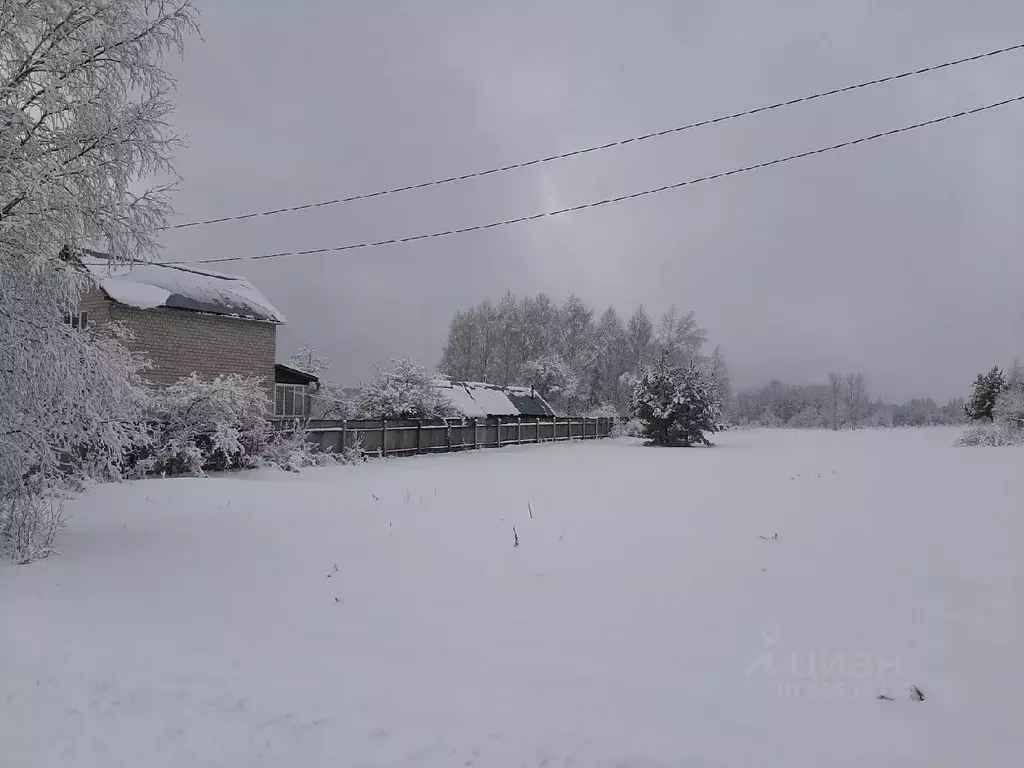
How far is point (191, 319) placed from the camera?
71.0 ft

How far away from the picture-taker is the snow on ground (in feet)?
10.1

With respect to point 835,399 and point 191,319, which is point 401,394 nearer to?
point 191,319

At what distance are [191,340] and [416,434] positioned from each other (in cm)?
865

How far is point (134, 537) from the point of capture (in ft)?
24.5

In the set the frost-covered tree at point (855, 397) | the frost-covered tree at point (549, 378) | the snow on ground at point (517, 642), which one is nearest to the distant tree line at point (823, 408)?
the frost-covered tree at point (855, 397)

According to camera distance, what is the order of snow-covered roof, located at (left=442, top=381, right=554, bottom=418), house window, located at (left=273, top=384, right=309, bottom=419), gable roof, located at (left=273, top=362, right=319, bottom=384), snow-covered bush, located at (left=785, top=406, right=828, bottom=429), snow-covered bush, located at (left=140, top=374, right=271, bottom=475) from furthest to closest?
snow-covered bush, located at (left=785, top=406, right=828, bottom=429)
snow-covered roof, located at (left=442, top=381, right=554, bottom=418)
gable roof, located at (left=273, top=362, right=319, bottom=384)
house window, located at (left=273, top=384, right=309, bottom=419)
snow-covered bush, located at (left=140, top=374, right=271, bottom=475)

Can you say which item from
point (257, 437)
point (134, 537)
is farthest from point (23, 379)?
point (257, 437)

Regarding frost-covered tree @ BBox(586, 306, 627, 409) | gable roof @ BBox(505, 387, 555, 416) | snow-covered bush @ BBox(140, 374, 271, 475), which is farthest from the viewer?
frost-covered tree @ BBox(586, 306, 627, 409)

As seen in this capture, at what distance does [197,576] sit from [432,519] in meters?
3.36

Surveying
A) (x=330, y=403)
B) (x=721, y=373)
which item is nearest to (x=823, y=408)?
(x=721, y=373)

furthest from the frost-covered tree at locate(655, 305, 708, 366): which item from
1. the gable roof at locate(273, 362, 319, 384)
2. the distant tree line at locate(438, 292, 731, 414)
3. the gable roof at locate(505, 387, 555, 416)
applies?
the gable roof at locate(273, 362, 319, 384)

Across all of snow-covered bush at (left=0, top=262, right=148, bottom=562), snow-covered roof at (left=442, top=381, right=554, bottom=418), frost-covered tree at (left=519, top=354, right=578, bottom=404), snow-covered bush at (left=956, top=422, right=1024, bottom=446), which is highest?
frost-covered tree at (left=519, top=354, right=578, bottom=404)

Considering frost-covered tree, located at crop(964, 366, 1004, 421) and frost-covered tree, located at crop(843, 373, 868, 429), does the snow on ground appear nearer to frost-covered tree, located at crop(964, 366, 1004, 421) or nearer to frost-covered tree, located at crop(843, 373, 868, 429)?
frost-covered tree, located at crop(964, 366, 1004, 421)

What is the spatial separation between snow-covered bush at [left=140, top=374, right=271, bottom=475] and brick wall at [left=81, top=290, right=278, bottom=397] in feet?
16.8
